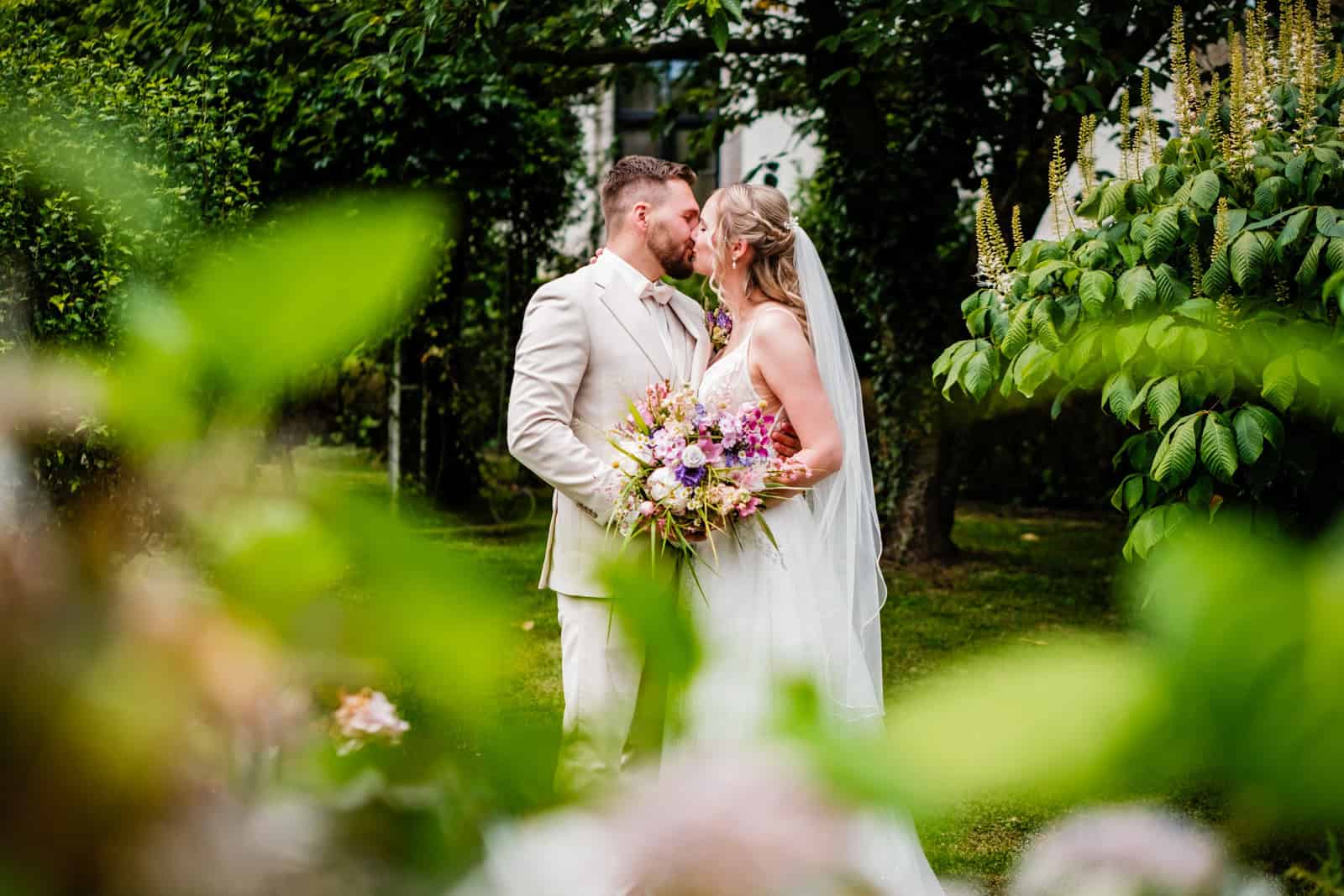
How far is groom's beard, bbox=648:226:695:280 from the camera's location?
3.45m

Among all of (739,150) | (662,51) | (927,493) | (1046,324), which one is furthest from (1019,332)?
(739,150)

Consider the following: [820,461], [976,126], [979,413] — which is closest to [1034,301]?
[820,461]

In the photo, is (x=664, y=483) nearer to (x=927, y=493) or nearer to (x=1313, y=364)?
(x=1313, y=364)

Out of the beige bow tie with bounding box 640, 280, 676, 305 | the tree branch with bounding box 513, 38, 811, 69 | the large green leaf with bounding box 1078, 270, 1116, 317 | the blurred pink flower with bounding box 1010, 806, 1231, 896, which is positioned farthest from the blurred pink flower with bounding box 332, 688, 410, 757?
the tree branch with bounding box 513, 38, 811, 69

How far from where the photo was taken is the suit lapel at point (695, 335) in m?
3.52

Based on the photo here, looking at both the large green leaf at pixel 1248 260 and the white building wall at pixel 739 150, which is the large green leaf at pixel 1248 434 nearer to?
the large green leaf at pixel 1248 260

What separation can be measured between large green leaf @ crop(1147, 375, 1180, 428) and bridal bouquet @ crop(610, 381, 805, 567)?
3.04 feet

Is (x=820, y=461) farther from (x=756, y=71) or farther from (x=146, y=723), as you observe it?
(x=756, y=71)

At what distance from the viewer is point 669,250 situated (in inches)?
137

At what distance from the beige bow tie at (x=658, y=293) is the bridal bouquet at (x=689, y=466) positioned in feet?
1.16

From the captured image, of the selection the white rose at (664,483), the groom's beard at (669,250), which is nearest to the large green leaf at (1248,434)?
the white rose at (664,483)

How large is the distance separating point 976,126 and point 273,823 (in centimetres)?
758

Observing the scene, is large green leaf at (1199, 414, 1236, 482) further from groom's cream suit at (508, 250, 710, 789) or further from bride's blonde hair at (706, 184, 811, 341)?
groom's cream suit at (508, 250, 710, 789)

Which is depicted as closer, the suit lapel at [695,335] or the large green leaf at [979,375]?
the large green leaf at [979,375]
